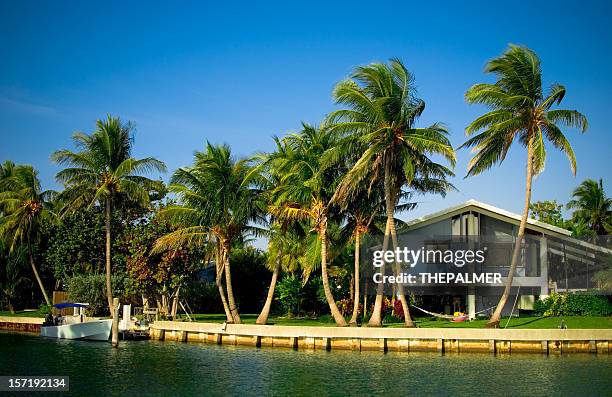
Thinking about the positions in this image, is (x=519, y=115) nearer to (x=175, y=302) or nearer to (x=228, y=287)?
(x=228, y=287)

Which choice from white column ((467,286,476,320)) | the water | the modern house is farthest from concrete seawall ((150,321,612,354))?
white column ((467,286,476,320))

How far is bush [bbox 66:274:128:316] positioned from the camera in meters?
46.9

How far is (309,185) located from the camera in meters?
35.2

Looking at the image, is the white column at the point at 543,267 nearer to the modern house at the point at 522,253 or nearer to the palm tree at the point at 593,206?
the modern house at the point at 522,253

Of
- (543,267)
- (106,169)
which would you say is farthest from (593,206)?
(106,169)

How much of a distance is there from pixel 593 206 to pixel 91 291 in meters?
47.2

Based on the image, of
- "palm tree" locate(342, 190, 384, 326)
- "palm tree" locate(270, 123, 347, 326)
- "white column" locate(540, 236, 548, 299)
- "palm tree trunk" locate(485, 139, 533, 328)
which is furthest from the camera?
"white column" locate(540, 236, 548, 299)

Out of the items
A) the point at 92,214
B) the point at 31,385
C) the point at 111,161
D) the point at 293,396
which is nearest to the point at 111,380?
the point at 31,385

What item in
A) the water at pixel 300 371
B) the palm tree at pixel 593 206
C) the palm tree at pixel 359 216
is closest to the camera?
the water at pixel 300 371

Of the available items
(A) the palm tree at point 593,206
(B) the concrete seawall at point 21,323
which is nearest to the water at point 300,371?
(B) the concrete seawall at point 21,323

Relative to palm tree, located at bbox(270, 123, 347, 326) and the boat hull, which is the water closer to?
the boat hull

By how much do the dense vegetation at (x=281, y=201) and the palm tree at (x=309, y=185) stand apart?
8cm

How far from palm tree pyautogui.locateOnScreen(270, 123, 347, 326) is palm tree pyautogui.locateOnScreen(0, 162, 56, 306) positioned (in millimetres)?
23579

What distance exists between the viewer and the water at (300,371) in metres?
22.2
